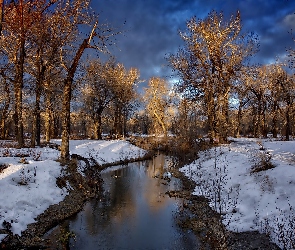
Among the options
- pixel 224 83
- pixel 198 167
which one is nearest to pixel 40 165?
pixel 198 167

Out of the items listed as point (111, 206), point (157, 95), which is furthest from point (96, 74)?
point (157, 95)

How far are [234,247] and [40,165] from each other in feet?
31.5

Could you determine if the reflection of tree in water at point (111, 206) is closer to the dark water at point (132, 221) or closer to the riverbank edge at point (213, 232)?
the dark water at point (132, 221)

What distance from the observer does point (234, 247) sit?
8.19m

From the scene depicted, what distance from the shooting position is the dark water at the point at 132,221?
9141 millimetres

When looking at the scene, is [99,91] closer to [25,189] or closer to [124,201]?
[124,201]

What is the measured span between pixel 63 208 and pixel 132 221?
2.93 m

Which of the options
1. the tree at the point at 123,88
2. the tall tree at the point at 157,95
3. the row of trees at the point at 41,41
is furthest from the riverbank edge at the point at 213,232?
the tall tree at the point at 157,95

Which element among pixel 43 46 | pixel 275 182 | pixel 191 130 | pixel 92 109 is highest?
pixel 43 46

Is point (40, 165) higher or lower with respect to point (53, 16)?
lower

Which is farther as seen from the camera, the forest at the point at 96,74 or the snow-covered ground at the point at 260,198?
the forest at the point at 96,74

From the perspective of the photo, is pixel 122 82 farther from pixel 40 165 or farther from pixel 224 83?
pixel 40 165

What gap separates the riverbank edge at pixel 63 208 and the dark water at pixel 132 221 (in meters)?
Answer: 0.51

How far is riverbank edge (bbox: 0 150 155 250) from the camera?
8414mm
